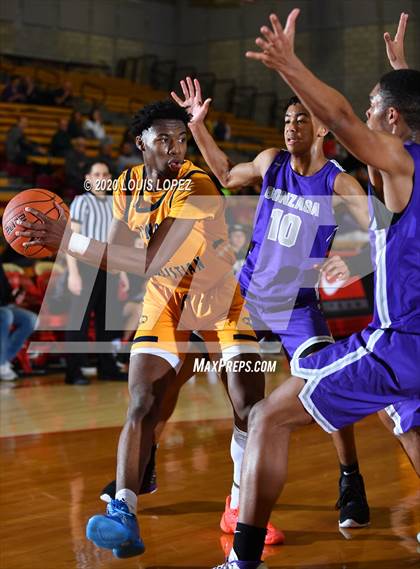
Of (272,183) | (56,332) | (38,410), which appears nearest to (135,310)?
(56,332)

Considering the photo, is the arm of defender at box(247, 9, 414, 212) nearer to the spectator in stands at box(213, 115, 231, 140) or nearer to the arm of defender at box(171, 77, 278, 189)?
the arm of defender at box(171, 77, 278, 189)

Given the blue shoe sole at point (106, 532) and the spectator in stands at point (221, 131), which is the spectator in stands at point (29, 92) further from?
the blue shoe sole at point (106, 532)

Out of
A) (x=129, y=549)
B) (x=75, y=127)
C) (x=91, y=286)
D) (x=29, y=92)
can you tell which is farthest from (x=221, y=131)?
(x=129, y=549)

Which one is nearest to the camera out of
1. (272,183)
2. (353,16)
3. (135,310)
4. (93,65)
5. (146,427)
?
(146,427)

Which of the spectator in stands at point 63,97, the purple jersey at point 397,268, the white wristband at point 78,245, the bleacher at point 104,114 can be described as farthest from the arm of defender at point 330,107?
the spectator in stands at point 63,97

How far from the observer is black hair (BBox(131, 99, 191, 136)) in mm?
4227

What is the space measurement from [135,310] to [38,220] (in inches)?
225

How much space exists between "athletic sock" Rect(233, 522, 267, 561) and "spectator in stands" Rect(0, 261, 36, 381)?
561cm

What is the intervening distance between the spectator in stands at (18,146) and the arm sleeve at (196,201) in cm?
888

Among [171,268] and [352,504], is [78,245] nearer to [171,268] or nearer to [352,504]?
[171,268]

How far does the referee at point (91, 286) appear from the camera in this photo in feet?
25.7

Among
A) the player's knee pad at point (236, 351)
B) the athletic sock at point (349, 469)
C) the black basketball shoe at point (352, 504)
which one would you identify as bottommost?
the black basketball shoe at point (352, 504)

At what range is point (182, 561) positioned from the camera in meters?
3.71

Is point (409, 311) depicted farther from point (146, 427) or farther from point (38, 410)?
point (38, 410)
